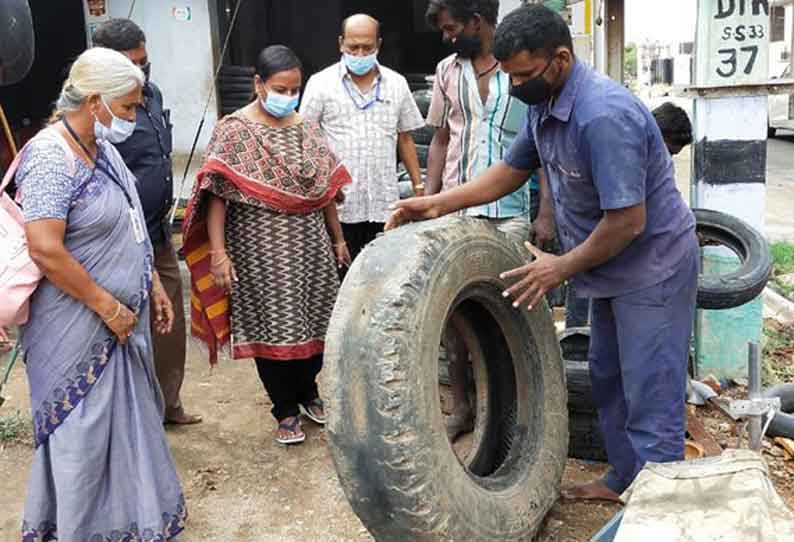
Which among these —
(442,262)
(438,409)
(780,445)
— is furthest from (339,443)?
(780,445)

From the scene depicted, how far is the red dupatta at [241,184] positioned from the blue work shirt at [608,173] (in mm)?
1038

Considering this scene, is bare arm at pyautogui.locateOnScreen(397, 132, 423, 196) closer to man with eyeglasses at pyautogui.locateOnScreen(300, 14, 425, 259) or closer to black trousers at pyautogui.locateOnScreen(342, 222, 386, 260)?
man with eyeglasses at pyautogui.locateOnScreen(300, 14, 425, 259)

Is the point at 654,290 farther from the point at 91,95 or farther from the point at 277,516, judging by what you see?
the point at 91,95

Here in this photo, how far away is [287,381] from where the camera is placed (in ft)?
13.1

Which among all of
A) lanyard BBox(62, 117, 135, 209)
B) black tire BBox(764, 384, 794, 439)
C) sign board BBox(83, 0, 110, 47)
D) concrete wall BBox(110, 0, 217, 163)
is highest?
sign board BBox(83, 0, 110, 47)

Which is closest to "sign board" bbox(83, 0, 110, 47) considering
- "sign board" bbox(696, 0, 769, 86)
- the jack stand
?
"sign board" bbox(696, 0, 769, 86)

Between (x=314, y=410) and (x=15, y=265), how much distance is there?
182 centimetres

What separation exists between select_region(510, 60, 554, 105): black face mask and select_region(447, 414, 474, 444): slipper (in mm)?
1627

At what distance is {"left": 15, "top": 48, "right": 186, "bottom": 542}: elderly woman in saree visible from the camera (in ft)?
8.71

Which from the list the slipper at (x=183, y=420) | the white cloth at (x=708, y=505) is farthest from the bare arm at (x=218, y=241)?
the white cloth at (x=708, y=505)

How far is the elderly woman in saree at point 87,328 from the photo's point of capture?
8.71ft

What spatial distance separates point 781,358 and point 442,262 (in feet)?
10.7

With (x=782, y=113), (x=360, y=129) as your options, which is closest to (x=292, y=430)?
(x=360, y=129)

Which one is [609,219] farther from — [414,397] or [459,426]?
[459,426]
